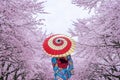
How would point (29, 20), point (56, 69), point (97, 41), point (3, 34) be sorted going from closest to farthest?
point (56, 69) → point (3, 34) → point (29, 20) → point (97, 41)

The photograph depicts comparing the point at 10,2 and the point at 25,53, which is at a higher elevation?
the point at 10,2

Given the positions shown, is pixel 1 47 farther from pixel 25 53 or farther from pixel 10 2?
pixel 10 2

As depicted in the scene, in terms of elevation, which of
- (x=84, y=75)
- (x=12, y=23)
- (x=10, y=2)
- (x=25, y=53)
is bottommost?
(x=84, y=75)

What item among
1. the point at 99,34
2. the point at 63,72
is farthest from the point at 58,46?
the point at 99,34

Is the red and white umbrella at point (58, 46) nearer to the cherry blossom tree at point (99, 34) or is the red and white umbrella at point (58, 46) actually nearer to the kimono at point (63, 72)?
the kimono at point (63, 72)

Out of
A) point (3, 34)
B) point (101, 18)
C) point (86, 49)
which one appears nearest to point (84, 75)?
point (86, 49)

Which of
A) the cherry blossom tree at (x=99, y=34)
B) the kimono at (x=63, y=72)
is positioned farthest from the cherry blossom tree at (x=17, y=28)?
the kimono at (x=63, y=72)

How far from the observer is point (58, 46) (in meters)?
8.28

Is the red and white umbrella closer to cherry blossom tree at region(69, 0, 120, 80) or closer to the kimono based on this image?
the kimono

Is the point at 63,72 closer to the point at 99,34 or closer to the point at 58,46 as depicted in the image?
the point at 58,46

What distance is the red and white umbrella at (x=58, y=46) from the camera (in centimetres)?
813

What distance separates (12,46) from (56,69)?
12.9 ft

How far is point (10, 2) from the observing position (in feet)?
33.0

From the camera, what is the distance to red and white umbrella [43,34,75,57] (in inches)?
320
